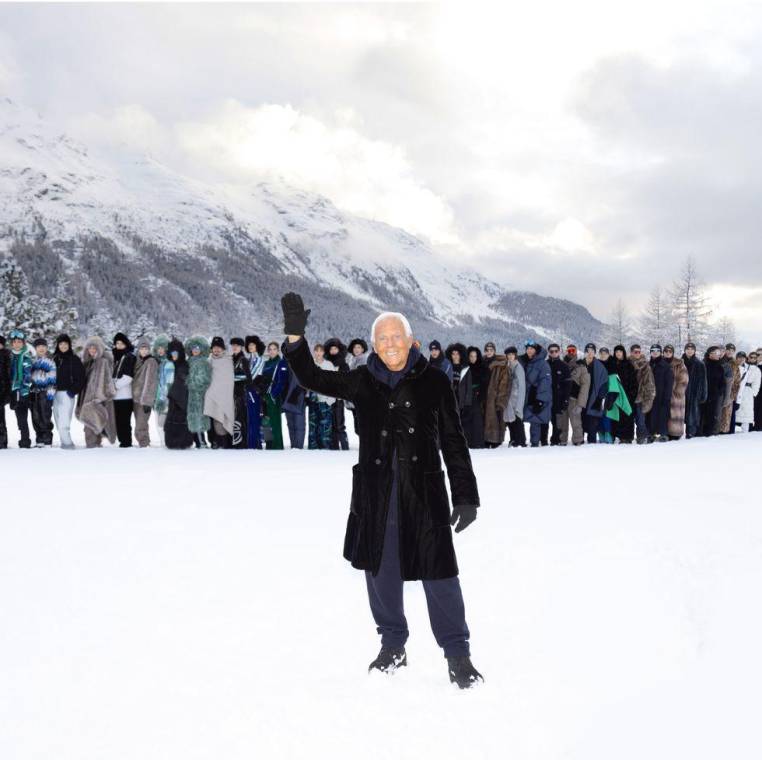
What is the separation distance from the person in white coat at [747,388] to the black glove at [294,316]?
47.9 feet

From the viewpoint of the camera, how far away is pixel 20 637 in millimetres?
3984

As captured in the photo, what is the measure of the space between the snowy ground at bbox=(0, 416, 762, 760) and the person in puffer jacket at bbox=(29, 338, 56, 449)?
5454 mm

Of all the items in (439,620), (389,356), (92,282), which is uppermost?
(92,282)

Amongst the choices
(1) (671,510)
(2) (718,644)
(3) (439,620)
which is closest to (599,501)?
(1) (671,510)

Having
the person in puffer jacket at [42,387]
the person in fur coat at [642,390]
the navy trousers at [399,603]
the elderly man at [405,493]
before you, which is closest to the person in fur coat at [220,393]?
the person in puffer jacket at [42,387]

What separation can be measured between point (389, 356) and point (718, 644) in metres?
2.38

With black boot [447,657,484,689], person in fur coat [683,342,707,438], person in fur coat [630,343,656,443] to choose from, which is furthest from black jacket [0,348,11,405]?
person in fur coat [683,342,707,438]

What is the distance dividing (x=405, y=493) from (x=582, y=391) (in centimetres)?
1055

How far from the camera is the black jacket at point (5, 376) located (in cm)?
1187

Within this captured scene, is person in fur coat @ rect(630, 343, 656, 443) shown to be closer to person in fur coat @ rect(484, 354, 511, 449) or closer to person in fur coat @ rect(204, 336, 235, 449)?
person in fur coat @ rect(484, 354, 511, 449)

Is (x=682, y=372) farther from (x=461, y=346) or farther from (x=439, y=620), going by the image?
(x=439, y=620)

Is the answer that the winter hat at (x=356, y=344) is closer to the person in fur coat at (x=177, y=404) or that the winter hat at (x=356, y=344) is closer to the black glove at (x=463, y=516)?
the person in fur coat at (x=177, y=404)

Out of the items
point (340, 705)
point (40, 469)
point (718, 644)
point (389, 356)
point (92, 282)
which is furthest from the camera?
point (92, 282)

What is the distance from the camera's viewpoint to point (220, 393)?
1216 cm
